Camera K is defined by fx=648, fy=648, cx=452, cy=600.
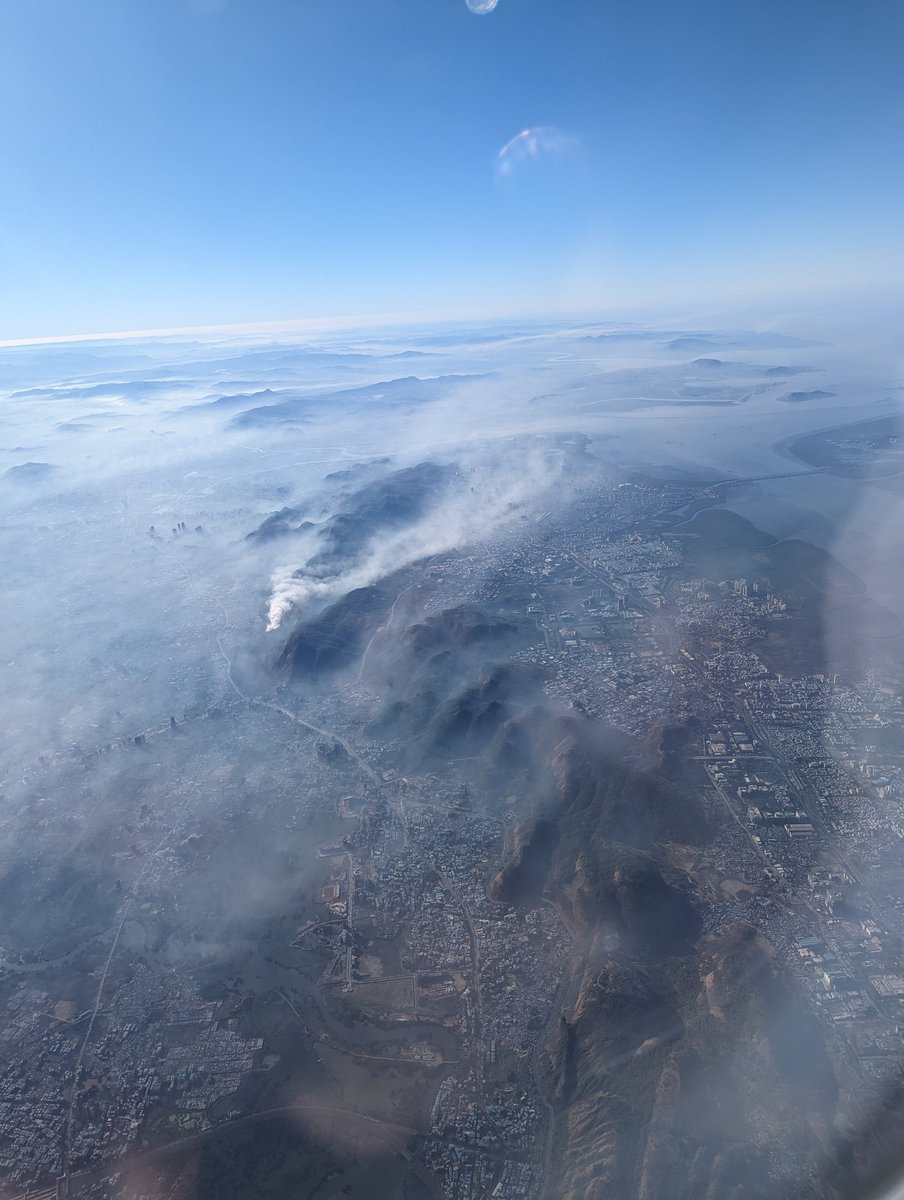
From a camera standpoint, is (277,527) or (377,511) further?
(277,527)

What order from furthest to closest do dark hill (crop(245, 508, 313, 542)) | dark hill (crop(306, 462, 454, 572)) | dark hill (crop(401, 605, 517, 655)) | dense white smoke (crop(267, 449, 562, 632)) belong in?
dark hill (crop(245, 508, 313, 542))
dark hill (crop(306, 462, 454, 572))
dense white smoke (crop(267, 449, 562, 632))
dark hill (crop(401, 605, 517, 655))

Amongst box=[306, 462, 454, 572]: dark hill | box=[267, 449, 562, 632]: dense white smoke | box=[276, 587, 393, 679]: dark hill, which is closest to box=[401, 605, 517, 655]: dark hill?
box=[276, 587, 393, 679]: dark hill

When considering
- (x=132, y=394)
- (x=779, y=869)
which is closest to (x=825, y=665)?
(x=779, y=869)

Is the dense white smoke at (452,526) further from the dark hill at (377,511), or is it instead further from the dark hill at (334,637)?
the dark hill at (334,637)

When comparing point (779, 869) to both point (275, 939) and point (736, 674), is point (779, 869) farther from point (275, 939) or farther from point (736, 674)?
point (275, 939)

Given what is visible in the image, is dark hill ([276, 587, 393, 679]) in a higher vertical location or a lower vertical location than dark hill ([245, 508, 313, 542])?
higher

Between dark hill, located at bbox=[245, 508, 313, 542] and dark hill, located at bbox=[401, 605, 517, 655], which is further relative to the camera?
dark hill, located at bbox=[245, 508, 313, 542]

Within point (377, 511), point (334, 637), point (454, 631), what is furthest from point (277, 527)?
point (454, 631)

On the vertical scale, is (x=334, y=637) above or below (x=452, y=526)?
above

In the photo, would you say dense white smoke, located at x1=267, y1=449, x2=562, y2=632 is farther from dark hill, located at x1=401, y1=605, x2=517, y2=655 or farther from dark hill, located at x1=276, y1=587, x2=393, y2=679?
dark hill, located at x1=401, y1=605, x2=517, y2=655

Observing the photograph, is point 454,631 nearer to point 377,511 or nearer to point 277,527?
point 377,511

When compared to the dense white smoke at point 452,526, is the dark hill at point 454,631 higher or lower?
higher

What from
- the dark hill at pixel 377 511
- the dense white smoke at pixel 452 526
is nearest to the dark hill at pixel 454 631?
the dense white smoke at pixel 452 526
